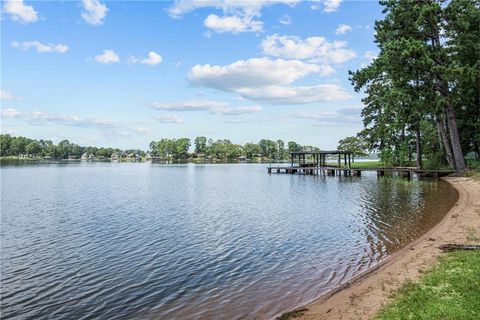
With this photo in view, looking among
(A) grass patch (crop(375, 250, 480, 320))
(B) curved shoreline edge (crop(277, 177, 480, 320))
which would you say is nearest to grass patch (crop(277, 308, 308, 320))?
(B) curved shoreline edge (crop(277, 177, 480, 320))

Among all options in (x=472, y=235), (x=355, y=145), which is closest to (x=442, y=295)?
(x=472, y=235)

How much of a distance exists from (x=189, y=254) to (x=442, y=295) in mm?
8973

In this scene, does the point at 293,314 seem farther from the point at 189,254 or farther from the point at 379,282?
the point at 189,254

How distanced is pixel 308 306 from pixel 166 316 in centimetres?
341

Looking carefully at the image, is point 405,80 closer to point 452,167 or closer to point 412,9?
point 412,9

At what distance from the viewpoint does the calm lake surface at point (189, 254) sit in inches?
364

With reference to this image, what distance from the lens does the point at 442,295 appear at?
277 inches

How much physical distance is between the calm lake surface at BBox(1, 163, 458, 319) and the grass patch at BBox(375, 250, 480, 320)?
Result: 8.44 feet

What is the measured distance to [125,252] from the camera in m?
14.0

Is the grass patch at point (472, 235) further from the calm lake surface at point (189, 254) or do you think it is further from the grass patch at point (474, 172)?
the grass patch at point (474, 172)

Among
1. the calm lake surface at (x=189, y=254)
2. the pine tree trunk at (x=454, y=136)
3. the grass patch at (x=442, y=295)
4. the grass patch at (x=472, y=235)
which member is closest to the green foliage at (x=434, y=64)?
the pine tree trunk at (x=454, y=136)

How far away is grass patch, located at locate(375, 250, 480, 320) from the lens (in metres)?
6.23

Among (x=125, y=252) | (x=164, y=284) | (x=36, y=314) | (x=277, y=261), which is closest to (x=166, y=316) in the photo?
(x=164, y=284)

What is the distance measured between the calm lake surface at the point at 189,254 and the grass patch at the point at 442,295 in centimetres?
257
